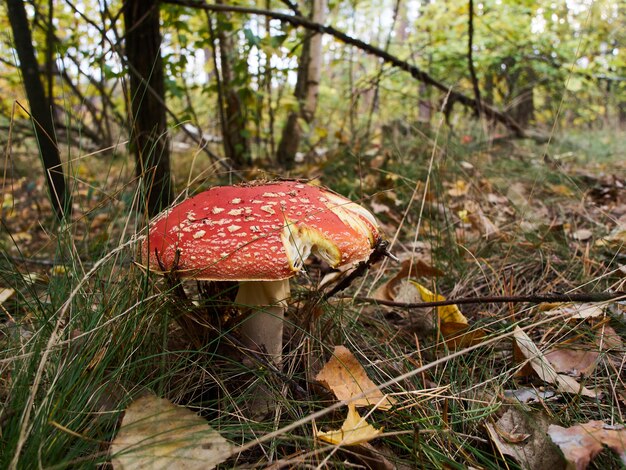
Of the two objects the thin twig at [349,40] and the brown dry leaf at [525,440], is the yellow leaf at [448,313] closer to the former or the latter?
the brown dry leaf at [525,440]

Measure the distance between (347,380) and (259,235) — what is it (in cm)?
55

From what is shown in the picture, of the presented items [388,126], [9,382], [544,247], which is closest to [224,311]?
[9,382]

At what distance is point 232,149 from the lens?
4.59 metres

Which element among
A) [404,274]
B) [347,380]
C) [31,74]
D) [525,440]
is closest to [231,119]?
[31,74]

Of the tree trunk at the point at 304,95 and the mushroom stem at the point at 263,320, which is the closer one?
the mushroom stem at the point at 263,320

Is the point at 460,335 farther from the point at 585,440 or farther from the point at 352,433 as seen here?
the point at 352,433

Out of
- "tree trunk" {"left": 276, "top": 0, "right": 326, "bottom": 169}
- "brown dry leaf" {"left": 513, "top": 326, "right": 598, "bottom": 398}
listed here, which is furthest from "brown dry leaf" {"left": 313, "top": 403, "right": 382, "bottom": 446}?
"tree trunk" {"left": 276, "top": 0, "right": 326, "bottom": 169}

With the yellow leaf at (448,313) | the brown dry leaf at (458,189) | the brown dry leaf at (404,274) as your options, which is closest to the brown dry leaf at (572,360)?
the yellow leaf at (448,313)

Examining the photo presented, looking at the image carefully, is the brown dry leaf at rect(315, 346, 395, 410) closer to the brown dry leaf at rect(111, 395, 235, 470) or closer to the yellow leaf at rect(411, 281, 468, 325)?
the brown dry leaf at rect(111, 395, 235, 470)

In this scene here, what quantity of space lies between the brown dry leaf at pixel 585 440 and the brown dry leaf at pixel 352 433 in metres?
0.46

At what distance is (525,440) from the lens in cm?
119

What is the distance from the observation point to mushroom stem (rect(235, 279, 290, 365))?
5.22 ft

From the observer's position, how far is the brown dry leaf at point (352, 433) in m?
1.07

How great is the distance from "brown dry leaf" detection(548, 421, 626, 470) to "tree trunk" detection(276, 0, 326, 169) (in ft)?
13.2
